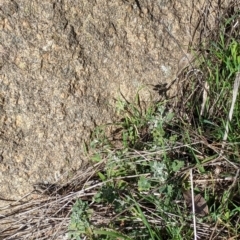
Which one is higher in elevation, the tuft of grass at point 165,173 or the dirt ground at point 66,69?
the dirt ground at point 66,69

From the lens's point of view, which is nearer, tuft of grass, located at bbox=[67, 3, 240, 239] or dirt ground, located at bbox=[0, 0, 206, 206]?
tuft of grass, located at bbox=[67, 3, 240, 239]

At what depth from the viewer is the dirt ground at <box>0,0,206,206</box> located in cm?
214

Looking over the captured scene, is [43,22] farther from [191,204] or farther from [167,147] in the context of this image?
[191,204]

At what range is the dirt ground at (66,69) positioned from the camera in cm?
214

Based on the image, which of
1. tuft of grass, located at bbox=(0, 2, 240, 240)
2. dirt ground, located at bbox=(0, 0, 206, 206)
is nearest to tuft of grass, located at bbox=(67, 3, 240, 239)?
tuft of grass, located at bbox=(0, 2, 240, 240)

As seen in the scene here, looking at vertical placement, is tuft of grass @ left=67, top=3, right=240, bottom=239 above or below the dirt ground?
below

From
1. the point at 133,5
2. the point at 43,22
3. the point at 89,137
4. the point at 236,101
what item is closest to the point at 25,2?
the point at 43,22

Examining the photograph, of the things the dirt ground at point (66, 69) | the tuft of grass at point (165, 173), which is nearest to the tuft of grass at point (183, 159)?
the tuft of grass at point (165, 173)

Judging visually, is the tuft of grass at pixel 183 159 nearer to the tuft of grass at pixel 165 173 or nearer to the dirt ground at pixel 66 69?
the tuft of grass at pixel 165 173

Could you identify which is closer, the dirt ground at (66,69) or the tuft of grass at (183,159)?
the tuft of grass at (183,159)

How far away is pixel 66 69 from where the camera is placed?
221 cm

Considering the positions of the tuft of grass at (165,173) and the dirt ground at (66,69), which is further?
the dirt ground at (66,69)

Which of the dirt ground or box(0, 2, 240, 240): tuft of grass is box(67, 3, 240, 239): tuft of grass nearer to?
box(0, 2, 240, 240): tuft of grass

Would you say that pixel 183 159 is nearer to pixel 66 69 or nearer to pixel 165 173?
pixel 165 173
